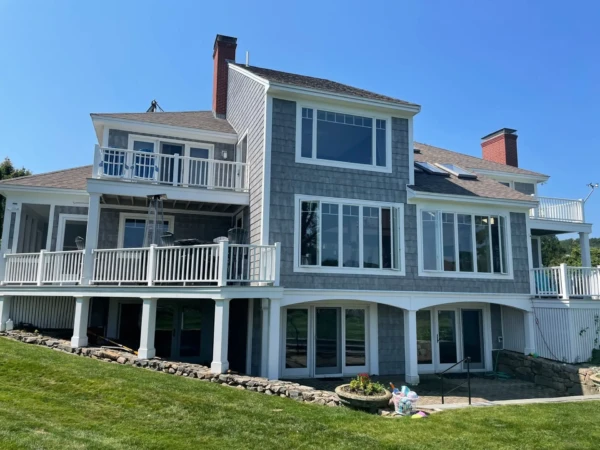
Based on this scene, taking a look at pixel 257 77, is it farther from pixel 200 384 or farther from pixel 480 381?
pixel 480 381

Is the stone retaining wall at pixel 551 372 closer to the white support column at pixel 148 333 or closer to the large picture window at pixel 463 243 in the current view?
the large picture window at pixel 463 243

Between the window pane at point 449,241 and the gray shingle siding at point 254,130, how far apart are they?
5.53m

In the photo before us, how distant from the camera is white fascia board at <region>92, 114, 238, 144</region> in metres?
13.7

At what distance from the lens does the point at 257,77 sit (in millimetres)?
12562

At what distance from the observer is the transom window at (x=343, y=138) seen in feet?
40.1

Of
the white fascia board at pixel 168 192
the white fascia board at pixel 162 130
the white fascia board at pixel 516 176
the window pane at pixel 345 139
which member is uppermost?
the white fascia board at pixel 516 176

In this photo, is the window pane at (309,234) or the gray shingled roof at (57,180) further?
the gray shingled roof at (57,180)

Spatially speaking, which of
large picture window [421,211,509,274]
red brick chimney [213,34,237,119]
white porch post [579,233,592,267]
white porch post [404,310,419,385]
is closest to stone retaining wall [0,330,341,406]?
white porch post [404,310,419,385]

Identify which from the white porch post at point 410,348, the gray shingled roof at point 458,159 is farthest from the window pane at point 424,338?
the gray shingled roof at point 458,159

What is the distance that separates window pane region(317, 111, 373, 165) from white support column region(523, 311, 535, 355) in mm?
6686

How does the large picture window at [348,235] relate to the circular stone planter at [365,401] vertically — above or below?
above

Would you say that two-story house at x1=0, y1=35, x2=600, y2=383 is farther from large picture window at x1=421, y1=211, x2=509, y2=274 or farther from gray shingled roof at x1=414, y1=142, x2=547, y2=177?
gray shingled roof at x1=414, y1=142, x2=547, y2=177

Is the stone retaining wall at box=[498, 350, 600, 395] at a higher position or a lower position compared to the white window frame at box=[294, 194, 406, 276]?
lower

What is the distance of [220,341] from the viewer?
31.5 feet
